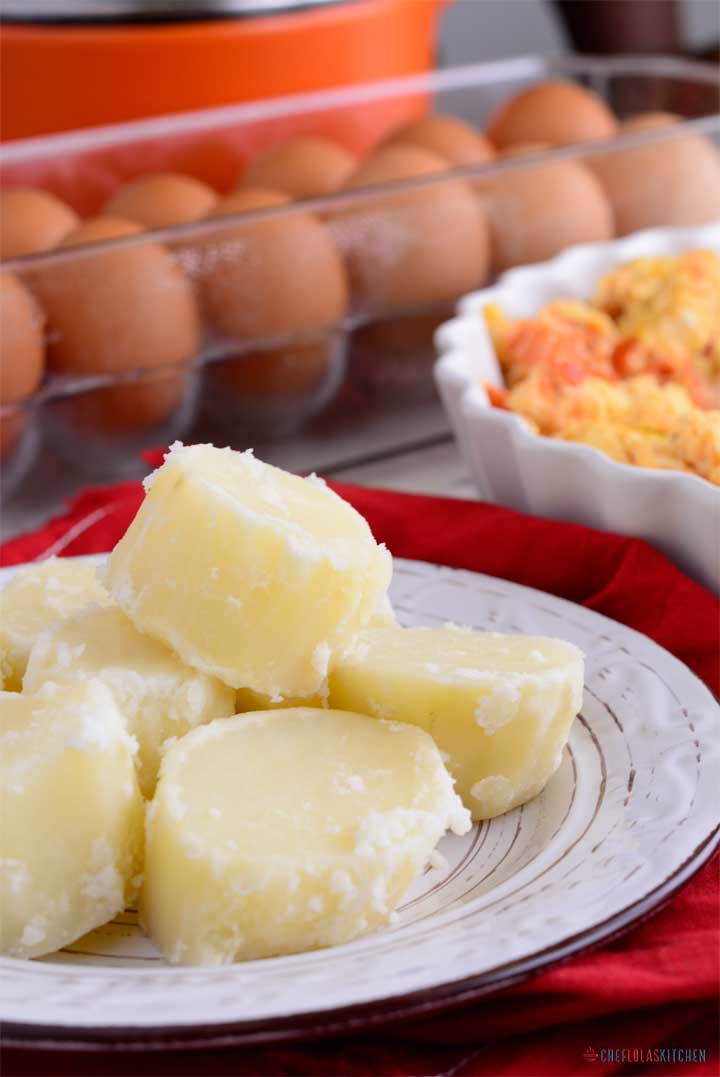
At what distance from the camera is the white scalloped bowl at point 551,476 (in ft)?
3.78

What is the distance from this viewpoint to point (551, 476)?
1244 millimetres

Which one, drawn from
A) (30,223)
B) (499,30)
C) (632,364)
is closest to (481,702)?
(632,364)

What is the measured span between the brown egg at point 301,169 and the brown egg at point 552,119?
0.82 feet

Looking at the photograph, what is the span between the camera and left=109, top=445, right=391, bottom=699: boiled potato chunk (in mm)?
854

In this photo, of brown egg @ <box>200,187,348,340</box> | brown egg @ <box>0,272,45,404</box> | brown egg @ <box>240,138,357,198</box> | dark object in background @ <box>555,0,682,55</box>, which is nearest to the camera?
brown egg @ <box>0,272,45,404</box>

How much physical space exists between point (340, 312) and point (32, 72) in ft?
2.50

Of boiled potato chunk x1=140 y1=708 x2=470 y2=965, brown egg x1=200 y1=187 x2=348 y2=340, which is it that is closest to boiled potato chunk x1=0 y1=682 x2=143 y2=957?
boiled potato chunk x1=140 y1=708 x2=470 y2=965

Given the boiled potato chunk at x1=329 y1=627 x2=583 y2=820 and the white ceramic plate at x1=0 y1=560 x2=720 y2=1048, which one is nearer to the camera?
the white ceramic plate at x1=0 y1=560 x2=720 y2=1048

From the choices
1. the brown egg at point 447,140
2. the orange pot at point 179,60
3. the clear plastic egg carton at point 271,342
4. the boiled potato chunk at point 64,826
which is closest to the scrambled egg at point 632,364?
the clear plastic egg carton at point 271,342

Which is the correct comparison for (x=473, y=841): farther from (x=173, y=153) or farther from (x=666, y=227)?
(x=173, y=153)

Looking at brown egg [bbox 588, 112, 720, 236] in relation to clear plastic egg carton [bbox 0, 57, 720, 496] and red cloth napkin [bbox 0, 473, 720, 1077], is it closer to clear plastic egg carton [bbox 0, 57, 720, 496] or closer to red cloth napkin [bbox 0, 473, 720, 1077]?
clear plastic egg carton [bbox 0, 57, 720, 496]

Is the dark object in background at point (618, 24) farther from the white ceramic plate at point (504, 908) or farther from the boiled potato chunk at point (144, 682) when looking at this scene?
the boiled potato chunk at point (144, 682)

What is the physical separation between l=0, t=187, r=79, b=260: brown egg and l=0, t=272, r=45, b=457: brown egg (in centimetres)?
17

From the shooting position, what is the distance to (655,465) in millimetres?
1206
